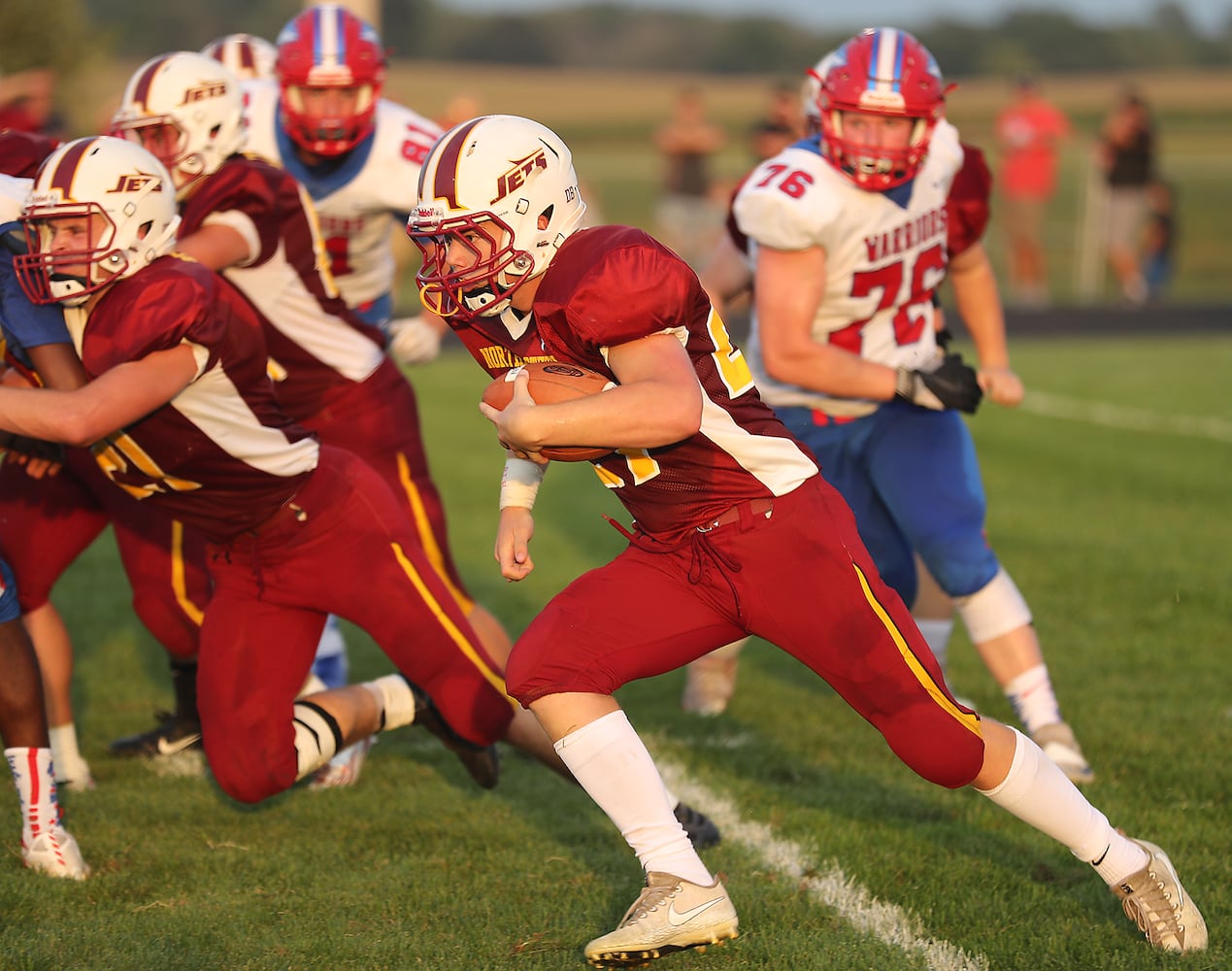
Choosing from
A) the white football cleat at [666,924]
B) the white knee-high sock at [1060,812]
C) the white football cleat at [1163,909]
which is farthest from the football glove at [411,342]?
the white football cleat at [1163,909]

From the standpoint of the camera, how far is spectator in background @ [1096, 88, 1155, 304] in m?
17.8

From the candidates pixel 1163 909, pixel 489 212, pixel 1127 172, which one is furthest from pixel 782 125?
pixel 1127 172

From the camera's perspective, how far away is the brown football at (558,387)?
3203mm

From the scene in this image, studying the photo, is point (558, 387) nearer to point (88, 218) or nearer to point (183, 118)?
point (88, 218)

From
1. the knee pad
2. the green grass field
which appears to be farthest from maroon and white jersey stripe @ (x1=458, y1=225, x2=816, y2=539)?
the knee pad

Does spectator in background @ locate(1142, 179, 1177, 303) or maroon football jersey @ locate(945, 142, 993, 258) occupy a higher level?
maroon football jersey @ locate(945, 142, 993, 258)

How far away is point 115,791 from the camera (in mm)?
4559

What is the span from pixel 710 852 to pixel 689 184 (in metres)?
14.6

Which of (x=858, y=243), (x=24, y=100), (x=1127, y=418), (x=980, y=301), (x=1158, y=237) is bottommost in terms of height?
(x=1158, y=237)

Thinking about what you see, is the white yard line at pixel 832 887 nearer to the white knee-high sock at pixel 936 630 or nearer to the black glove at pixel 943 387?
the white knee-high sock at pixel 936 630

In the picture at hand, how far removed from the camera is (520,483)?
3.54m

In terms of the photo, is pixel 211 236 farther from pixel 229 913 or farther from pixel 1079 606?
pixel 1079 606

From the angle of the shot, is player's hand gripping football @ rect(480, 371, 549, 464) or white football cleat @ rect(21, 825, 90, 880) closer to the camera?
player's hand gripping football @ rect(480, 371, 549, 464)

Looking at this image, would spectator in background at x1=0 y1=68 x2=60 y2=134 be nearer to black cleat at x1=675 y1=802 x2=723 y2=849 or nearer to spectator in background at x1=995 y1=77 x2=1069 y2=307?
black cleat at x1=675 y1=802 x2=723 y2=849
